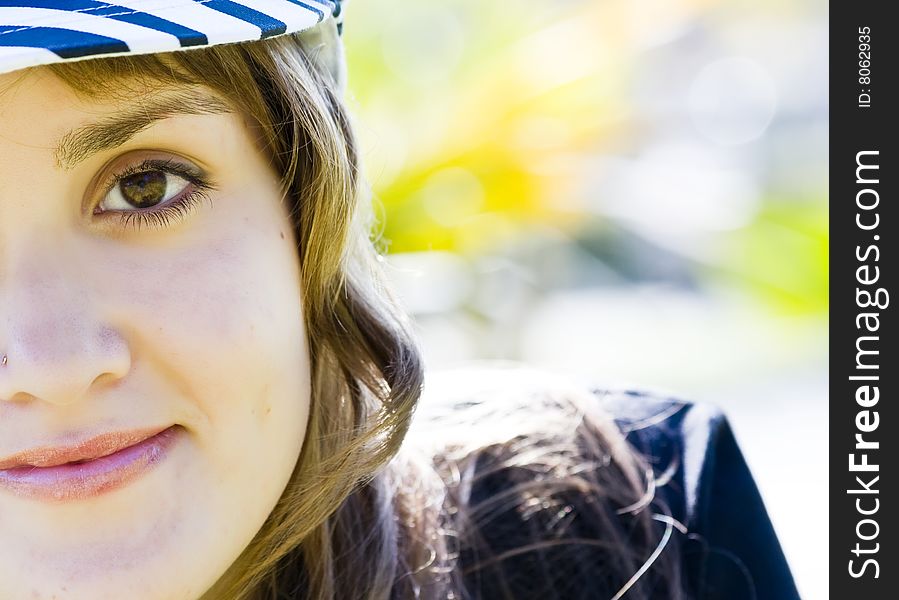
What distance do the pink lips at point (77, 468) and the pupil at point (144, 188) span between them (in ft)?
0.89

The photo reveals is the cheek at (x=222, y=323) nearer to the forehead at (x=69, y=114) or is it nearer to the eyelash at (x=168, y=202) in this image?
the eyelash at (x=168, y=202)

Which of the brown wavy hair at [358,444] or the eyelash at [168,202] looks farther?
the brown wavy hair at [358,444]

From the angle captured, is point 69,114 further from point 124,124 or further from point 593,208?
point 593,208

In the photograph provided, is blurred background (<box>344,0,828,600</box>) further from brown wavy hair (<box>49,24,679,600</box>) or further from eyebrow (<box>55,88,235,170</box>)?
eyebrow (<box>55,88,235,170</box>)

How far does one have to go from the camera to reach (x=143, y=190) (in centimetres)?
124

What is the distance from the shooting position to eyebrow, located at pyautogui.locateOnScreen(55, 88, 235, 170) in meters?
1.12

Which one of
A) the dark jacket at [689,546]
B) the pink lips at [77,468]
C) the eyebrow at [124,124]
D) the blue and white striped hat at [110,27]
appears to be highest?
the blue and white striped hat at [110,27]

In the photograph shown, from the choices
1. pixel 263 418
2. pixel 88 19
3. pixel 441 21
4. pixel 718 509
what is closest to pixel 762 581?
pixel 718 509

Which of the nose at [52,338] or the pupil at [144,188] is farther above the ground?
the pupil at [144,188]

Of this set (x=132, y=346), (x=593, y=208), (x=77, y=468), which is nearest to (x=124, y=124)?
(x=132, y=346)

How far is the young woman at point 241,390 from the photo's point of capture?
1.11m

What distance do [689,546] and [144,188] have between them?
988 mm

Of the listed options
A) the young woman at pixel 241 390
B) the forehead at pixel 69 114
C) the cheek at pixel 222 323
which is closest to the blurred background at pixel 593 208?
the young woman at pixel 241 390

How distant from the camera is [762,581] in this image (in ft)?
5.26
